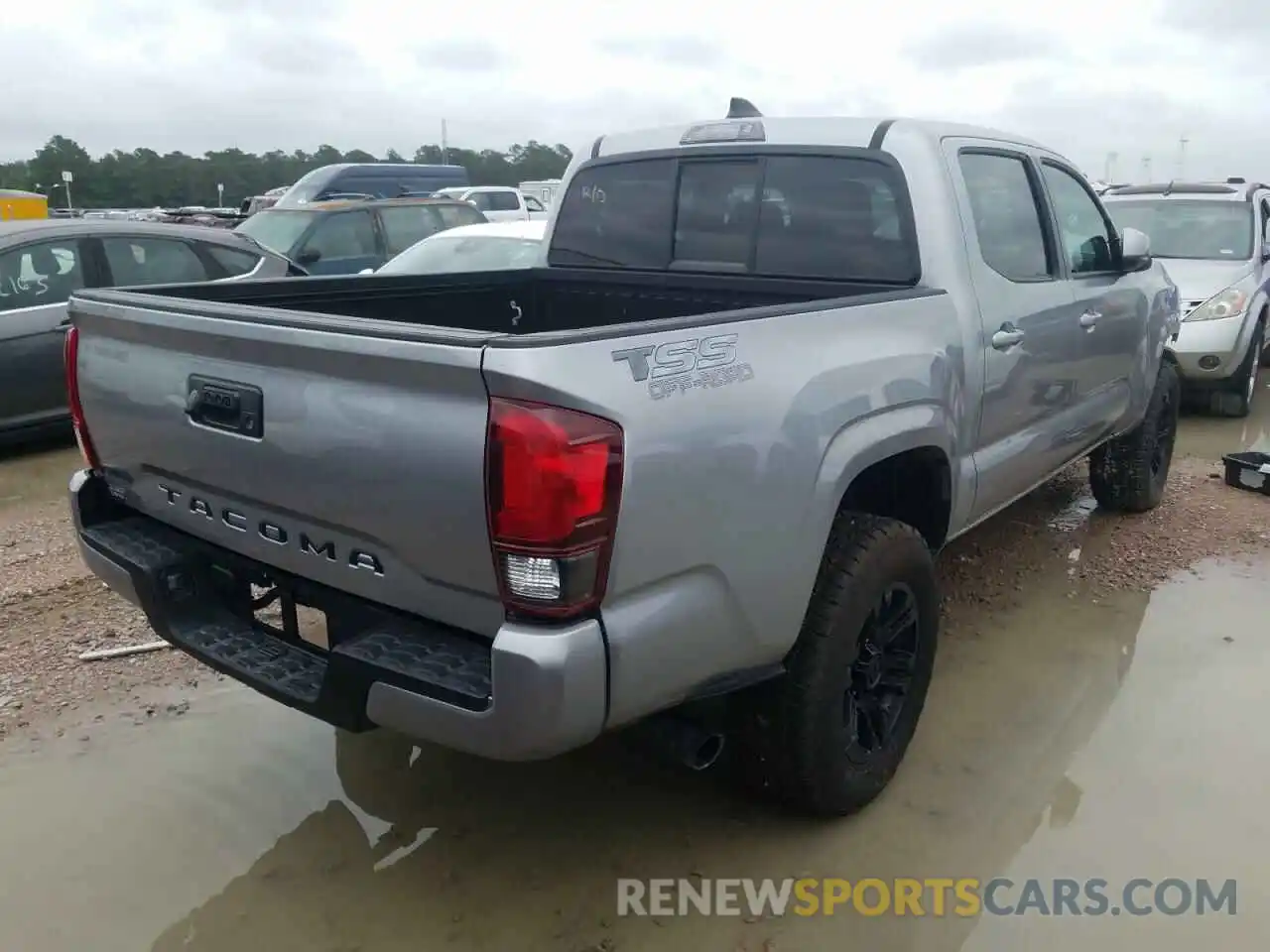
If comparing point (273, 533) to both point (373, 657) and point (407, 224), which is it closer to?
point (373, 657)

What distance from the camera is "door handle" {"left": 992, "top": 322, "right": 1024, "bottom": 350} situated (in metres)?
3.44

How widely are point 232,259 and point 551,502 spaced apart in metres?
6.39

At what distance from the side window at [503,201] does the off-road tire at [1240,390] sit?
1317 cm

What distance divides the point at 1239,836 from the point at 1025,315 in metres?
1.75

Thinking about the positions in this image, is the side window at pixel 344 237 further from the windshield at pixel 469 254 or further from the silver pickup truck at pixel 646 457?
the silver pickup truck at pixel 646 457

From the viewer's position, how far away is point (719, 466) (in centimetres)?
223

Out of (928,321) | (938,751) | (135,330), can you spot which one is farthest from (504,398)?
(938,751)

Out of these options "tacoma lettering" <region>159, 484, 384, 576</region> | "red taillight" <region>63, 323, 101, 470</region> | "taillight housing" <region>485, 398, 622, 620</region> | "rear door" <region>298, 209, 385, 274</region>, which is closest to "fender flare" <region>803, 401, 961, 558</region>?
"taillight housing" <region>485, 398, 622, 620</region>

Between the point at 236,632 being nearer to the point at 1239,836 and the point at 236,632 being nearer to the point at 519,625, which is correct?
the point at 519,625

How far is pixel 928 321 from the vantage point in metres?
3.09

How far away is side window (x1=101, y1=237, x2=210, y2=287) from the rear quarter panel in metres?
5.75

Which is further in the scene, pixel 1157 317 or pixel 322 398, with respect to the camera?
pixel 1157 317

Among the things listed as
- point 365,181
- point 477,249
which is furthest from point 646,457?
point 365,181

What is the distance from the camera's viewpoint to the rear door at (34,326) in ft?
21.0
